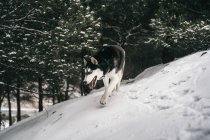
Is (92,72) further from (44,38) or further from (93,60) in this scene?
(44,38)

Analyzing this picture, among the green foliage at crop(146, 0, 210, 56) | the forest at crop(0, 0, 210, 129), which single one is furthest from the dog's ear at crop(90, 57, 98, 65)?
the green foliage at crop(146, 0, 210, 56)

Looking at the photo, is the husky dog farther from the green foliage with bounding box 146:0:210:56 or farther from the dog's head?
the green foliage with bounding box 146:0:210:56

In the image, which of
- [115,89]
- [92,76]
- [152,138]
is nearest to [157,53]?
[115,89]

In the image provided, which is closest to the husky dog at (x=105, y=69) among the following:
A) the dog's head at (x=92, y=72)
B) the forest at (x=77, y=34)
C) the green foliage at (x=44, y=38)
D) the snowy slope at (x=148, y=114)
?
the dog's head at (x=92, y=72)

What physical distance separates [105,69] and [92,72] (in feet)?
1.81

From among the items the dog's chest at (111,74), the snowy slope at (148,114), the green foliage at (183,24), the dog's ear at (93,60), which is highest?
the green foliage at (183,24)

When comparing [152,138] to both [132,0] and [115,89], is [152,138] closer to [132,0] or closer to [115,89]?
[115,89]

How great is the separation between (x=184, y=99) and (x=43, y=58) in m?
8.18

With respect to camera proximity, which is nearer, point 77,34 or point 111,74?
point 111,74

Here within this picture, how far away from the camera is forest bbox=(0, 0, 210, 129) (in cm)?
1365

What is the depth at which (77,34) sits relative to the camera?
16766 millimetres

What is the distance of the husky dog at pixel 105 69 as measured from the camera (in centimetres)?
1008

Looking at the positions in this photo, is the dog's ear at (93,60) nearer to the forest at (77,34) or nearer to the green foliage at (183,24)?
the forest at (77,34)

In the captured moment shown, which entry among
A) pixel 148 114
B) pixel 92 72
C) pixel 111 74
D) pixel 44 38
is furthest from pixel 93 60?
pixel 44 38
